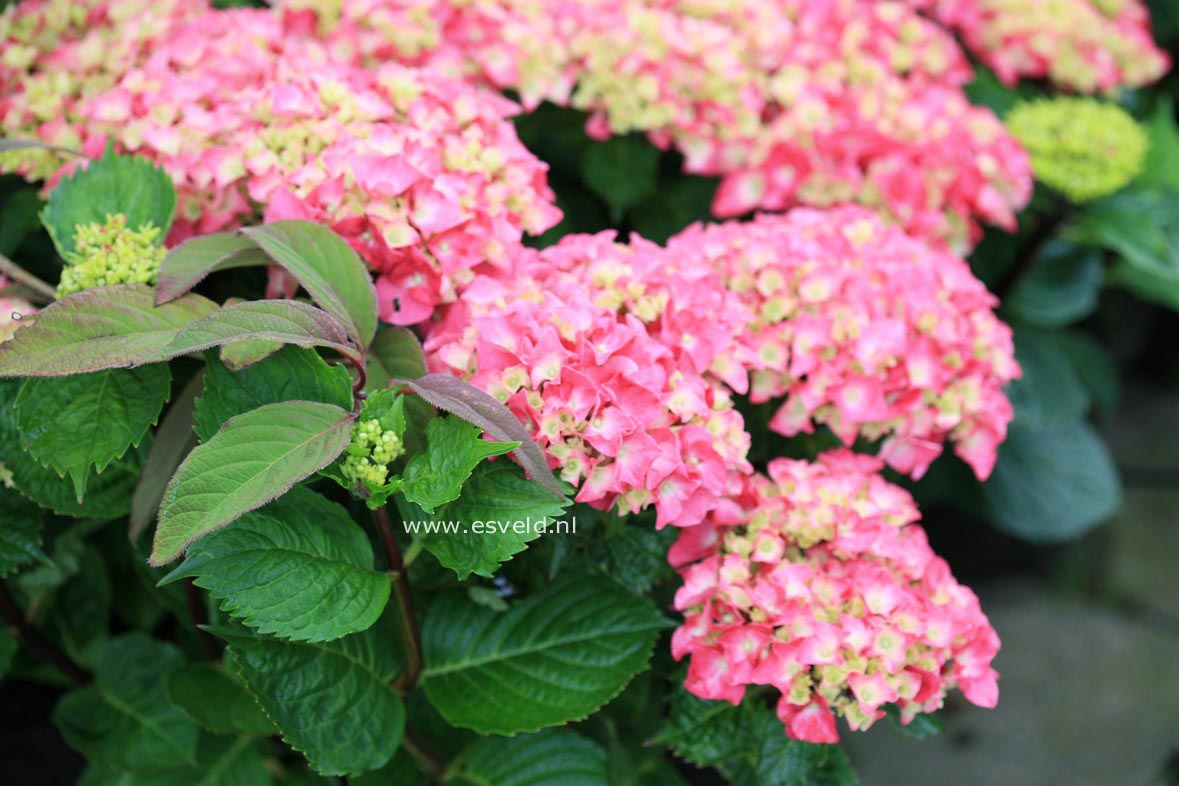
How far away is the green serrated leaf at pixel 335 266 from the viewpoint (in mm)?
795

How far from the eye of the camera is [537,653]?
3.10ft

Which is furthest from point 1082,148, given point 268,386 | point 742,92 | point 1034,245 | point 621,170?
point 268,386

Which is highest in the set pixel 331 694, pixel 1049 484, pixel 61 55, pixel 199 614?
pixel 61 55

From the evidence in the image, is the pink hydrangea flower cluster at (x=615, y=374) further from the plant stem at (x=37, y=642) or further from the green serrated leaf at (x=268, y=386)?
the plant stem at (x=37, y=642)

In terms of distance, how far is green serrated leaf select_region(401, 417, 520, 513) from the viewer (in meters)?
0.71

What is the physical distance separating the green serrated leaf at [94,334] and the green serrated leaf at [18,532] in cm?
26

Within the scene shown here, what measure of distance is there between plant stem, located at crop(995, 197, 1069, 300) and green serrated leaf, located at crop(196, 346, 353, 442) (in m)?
1.12

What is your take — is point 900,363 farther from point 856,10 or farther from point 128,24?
point 128,24

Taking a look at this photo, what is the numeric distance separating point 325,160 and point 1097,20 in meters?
1.29

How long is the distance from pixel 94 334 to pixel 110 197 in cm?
24

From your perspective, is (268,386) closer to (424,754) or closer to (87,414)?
(87,414)

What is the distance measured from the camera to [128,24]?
1083 millimetres

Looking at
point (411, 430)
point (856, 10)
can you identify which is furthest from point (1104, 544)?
point (411, 430)

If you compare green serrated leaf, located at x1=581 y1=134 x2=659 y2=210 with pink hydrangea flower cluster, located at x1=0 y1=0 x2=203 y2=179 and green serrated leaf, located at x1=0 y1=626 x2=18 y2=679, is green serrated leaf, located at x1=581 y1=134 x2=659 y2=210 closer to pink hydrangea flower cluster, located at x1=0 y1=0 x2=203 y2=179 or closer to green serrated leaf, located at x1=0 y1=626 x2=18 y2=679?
pink hydrangea flower cluster, located at x1=0 y1=0 x2=203 y2=179
